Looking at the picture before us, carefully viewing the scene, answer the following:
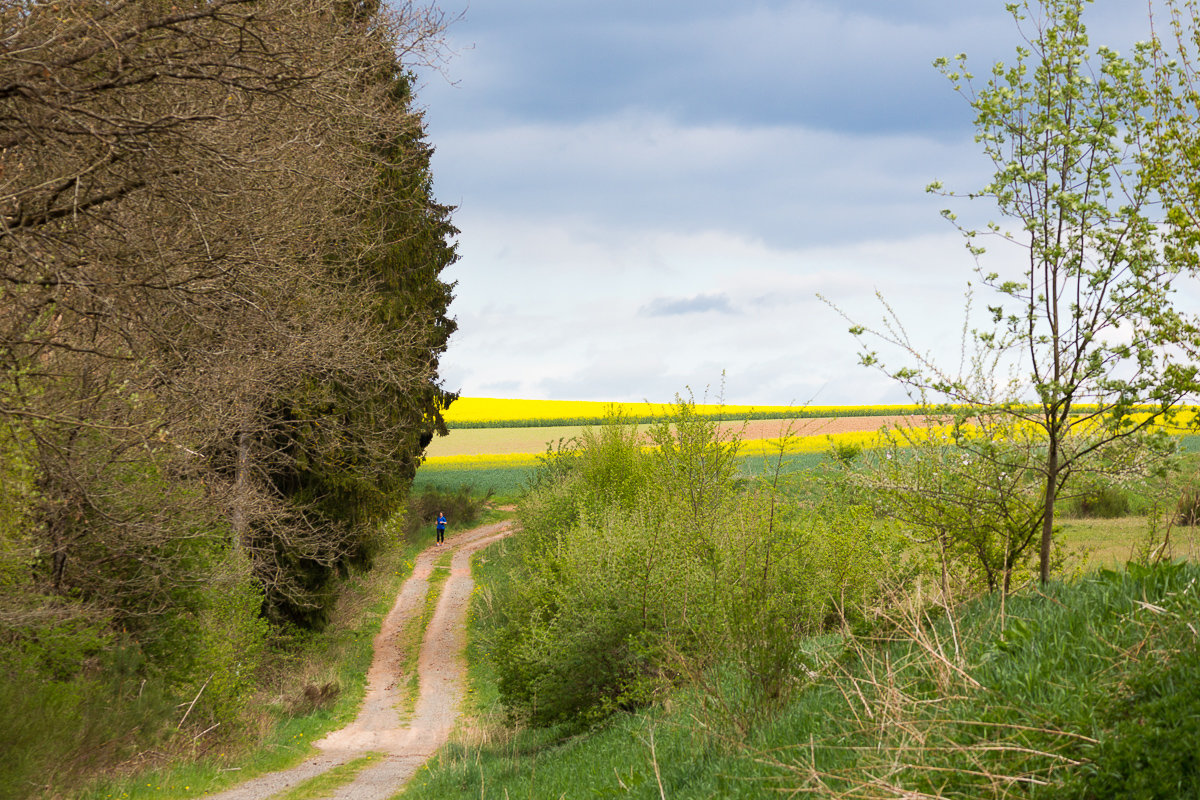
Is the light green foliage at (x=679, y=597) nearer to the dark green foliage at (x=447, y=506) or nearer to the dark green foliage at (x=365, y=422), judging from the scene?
the dark green foliage at (x=365, y=422)

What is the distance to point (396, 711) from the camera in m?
22.0

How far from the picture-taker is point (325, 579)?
76.4 ft

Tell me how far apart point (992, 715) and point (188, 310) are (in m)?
7.03

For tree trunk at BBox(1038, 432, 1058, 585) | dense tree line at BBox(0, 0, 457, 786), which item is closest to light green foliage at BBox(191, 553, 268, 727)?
dense tree line at BBox(0, 0, 457, 786)

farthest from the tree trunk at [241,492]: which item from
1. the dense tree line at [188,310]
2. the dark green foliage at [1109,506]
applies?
the dark green foliage at [1109,506]

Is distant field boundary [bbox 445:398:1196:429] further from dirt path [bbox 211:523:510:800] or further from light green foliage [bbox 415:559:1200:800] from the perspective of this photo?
light green foliage [bbox 415:559:1200:800]

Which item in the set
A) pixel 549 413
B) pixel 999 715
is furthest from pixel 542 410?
pixel 999 715

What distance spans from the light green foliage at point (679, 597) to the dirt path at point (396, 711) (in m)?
3.19

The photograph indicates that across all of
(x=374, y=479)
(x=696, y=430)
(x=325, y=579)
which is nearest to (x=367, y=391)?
(x=374, y=479)

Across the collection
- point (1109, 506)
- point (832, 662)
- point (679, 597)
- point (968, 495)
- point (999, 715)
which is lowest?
point (679, 597)

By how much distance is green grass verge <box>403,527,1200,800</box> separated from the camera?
454cm

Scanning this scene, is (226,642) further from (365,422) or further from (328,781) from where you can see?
(365,422)

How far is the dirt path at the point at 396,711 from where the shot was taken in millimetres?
15367

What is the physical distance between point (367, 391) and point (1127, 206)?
17024mm
